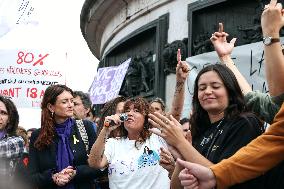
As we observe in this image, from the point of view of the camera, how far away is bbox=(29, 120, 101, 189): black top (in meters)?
4.64

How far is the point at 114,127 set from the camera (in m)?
4.68

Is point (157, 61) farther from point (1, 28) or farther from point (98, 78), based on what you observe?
point (1, 28)

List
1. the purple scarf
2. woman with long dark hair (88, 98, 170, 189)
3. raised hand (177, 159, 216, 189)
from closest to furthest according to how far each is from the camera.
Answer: raised hand (177, 159, 216, 189) < woman with long dark hair (88, 98, 170, 189) < the purple scarf

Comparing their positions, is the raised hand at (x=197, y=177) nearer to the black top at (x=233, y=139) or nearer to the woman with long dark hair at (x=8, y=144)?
the black top at (x=233, y=139)

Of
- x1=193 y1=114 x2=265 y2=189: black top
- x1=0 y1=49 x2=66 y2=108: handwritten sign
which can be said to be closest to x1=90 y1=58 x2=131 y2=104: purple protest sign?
x1=0 y1=49 x2=66 y2=108: handwritten sign

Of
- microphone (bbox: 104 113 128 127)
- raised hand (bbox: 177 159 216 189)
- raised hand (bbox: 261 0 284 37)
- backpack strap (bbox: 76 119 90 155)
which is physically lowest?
raised hand (bbox: 177 159 216 189)

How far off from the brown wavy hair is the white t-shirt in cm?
55

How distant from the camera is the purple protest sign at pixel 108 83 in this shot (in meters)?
9.64

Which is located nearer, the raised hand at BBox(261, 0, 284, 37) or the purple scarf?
the raised hand at BBox(261, 0, 284, 37)

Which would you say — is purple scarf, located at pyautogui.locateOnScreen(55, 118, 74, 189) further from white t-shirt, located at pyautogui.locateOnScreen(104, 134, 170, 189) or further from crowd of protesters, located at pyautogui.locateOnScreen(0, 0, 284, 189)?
white t-shirt, located at pyautogui.locateOnScreen(104, 134, 170, 189)

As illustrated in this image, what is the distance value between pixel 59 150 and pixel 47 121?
1.02 ft

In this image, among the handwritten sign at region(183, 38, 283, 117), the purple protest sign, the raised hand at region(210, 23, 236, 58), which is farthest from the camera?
the purple protest sign

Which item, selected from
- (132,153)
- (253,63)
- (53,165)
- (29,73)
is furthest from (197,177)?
(29,73)

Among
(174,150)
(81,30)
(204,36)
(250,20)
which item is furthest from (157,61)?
(81,30)
